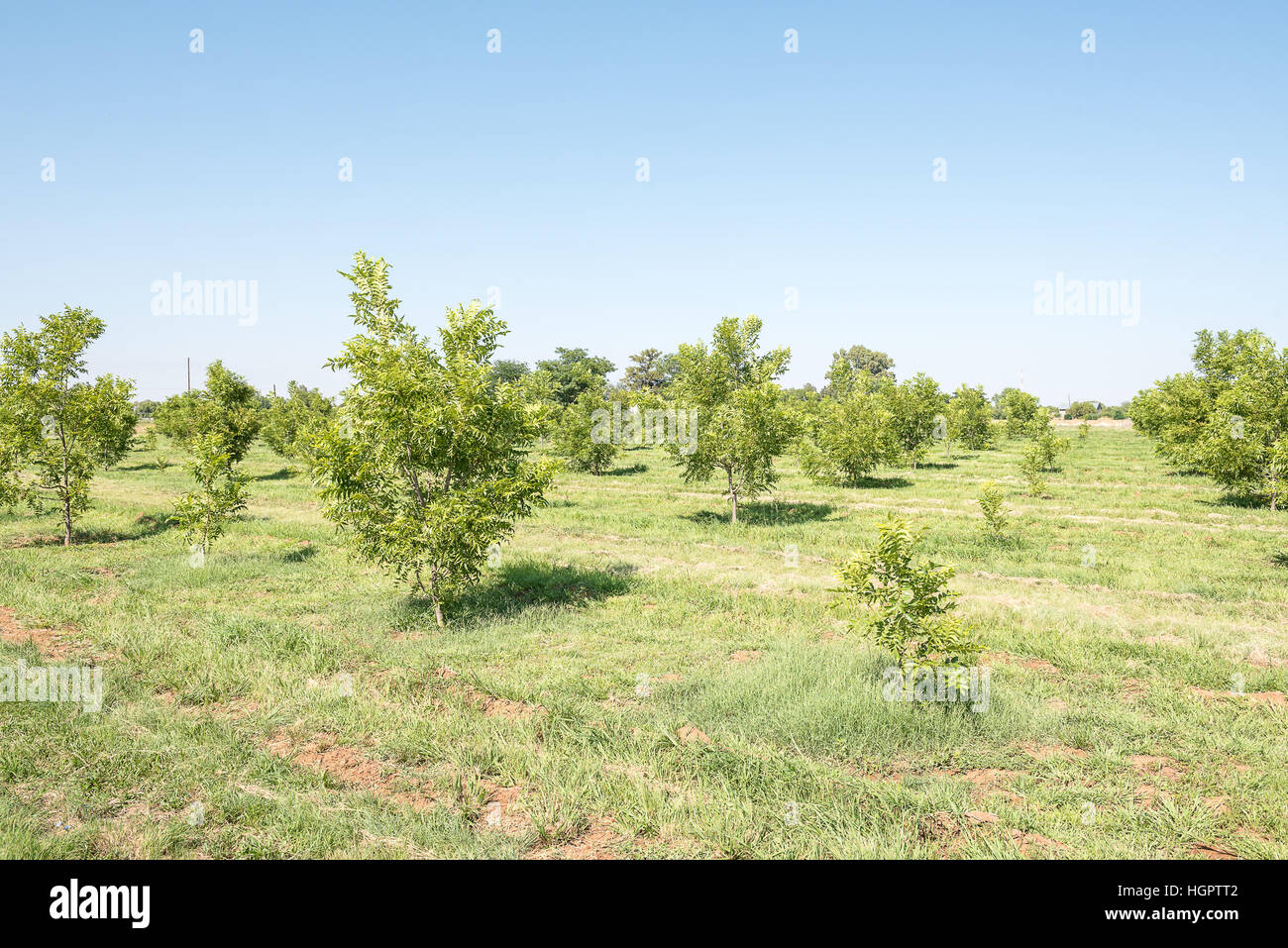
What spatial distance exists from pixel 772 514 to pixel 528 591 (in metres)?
12.9

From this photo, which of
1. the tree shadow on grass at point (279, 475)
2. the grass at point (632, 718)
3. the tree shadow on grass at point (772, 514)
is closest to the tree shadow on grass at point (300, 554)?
the grass at point (632, 718)

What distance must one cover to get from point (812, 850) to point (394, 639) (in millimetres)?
7909

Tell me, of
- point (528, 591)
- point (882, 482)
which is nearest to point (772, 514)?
point (528, 591)

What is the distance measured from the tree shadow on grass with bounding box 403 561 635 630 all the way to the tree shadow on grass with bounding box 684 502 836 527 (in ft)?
26.6

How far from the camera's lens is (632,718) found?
289 inches

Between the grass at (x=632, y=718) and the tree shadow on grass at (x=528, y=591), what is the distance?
9cm

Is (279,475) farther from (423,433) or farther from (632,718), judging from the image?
(632,718)

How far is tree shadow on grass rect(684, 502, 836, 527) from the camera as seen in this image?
23328mm

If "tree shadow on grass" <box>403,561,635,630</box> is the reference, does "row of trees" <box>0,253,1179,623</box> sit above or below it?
above

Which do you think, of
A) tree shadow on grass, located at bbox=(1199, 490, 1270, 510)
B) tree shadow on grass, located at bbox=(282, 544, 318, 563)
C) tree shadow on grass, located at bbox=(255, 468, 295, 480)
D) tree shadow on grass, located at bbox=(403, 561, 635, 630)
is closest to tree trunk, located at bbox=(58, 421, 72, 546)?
tree shadow on grass, located at bbox=(282, 544, 318, 563)

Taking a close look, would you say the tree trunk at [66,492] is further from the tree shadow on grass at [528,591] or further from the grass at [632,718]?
the tree shadow on grass at [528,591]

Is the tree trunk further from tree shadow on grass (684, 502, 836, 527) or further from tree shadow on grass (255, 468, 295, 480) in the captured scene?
tree shadow on grass (255, 468, 295, 480)
